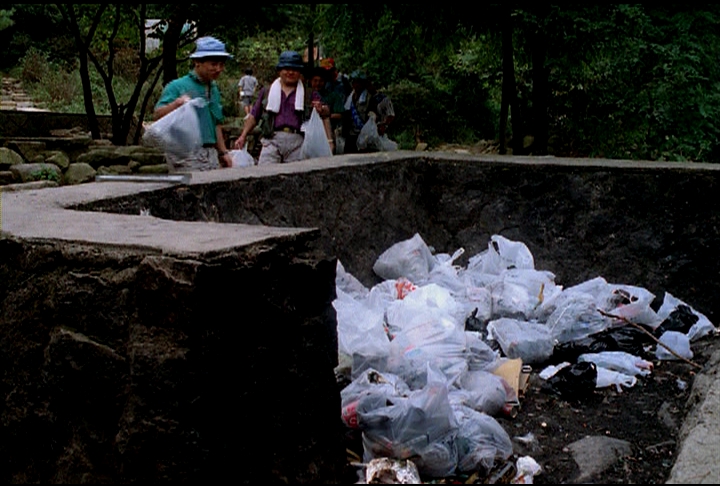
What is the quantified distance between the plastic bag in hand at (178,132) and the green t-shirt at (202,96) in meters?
0.13

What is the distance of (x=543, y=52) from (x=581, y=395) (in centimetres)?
402

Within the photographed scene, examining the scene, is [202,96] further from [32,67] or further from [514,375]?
[32,67]

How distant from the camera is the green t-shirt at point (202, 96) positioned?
571 centimetres

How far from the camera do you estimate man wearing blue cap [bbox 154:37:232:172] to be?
5.62 meters

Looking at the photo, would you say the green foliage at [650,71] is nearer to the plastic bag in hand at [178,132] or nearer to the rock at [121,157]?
the plastic bag in hand at [178,132]

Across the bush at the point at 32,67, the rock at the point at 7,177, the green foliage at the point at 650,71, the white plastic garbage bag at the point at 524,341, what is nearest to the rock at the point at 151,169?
the rock at the point at 7,177

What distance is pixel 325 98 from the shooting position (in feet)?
31.5

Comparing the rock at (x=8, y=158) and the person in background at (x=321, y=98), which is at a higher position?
the person in background at (x=321, y=98)

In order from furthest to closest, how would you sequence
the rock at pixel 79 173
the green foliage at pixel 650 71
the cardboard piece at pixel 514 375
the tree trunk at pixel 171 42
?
the tree trunk at pixel 171 42 → the rock at pixel 79 173 → the green foliage at pixel 650 71 → the cardboard piece at pixel 514 375

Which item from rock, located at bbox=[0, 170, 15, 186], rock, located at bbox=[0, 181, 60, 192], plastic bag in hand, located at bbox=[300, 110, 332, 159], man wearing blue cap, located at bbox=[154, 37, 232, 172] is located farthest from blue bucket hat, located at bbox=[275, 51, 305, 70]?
rock, located at bbox=[0, 170, 15, 186]

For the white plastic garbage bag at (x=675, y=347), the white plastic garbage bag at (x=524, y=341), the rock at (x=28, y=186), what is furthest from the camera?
the rock at (x=28, y=186)

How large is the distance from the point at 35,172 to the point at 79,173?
1.42 feet

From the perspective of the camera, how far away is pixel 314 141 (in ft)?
21.5

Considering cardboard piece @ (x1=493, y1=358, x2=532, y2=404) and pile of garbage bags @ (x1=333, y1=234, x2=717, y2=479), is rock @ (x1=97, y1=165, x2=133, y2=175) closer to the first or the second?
pile of garbage bags @ (x1=333, y1=234, x2=717, y2=479)
